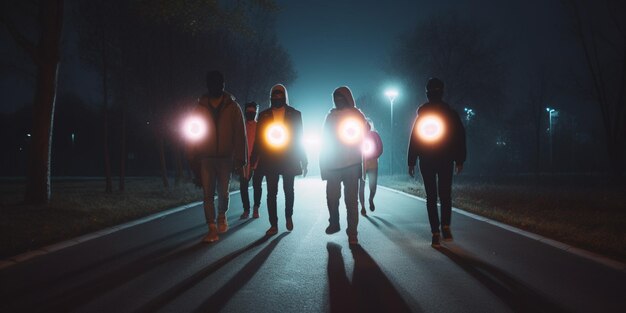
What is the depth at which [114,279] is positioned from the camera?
448cm

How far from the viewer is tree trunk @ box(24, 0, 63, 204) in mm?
11320

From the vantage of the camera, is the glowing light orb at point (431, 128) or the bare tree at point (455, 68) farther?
the bare tree at point (455, 68)

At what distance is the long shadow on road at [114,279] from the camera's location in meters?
3.71

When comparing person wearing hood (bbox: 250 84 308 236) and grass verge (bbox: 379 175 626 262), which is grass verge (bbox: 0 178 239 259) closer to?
person wearing hood (bbox: 250 84 308 236)

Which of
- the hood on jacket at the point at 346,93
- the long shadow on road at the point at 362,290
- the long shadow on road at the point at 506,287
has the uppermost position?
the hood on jacket at the point at 346,93

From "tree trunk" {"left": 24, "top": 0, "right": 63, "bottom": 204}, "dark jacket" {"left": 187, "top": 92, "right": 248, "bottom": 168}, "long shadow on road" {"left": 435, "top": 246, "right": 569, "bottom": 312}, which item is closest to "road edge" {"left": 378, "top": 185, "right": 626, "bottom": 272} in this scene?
"long shadow on road" {"left": 435, "top": 246, "right": 569, "bottom": 312}

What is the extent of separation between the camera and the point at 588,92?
25.5 meters

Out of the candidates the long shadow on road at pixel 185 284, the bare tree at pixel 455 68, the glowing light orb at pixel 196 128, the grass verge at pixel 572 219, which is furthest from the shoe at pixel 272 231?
the bare tree at pixel 455 68

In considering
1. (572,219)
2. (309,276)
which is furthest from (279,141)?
(572,219)

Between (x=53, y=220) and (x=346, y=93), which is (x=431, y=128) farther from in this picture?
(x=53, y=220)

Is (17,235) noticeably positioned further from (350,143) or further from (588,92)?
(588,92)

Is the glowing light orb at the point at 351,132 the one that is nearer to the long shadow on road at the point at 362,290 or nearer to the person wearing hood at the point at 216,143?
the person wearing hood at the point at 216,143

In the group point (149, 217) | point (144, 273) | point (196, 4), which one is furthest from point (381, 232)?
point (196, 4)

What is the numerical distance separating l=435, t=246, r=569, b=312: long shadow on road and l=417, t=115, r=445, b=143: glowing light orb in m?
1.59
